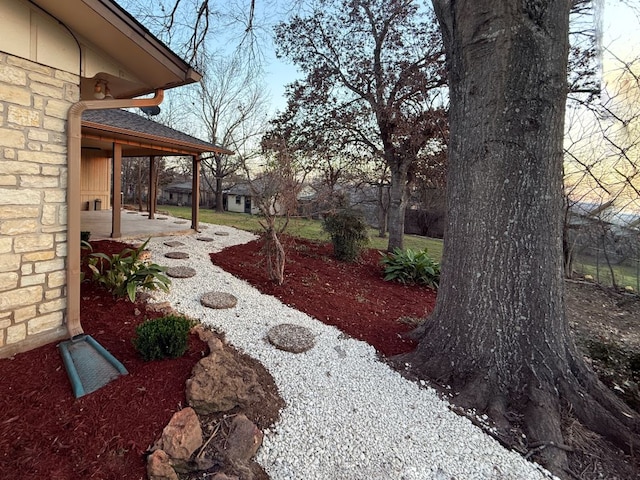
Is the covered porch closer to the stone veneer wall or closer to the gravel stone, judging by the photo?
the gravel stone

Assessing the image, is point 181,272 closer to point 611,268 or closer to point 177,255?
point 177,255

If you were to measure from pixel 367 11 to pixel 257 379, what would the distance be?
8.84 m

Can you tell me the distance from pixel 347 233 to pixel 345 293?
2.47 meters

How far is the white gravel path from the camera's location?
2.13 m

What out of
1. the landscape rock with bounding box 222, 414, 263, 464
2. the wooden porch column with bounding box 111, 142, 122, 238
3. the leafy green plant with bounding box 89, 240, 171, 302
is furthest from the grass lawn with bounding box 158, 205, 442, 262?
the landscape rock with bounding box 222, 414, 263, 464

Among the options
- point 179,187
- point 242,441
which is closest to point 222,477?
point 242,441

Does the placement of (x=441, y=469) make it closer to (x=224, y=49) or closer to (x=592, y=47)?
(x=224, y=49)

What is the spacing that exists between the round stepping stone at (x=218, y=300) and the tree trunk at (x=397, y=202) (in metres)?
5.48

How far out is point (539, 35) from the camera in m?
2.70

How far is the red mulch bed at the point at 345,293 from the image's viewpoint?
4062 millimetres

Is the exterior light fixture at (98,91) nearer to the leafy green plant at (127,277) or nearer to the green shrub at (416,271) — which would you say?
the leafy green plant at (127,277)

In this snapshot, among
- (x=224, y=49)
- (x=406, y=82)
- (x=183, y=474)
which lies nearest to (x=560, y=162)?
(x=183, y=474)

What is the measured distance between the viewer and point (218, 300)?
434cm

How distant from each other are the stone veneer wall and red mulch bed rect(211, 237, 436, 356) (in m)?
2.67
